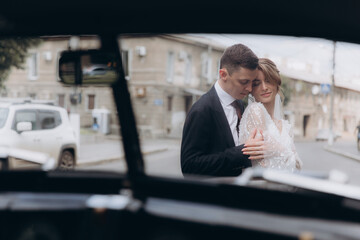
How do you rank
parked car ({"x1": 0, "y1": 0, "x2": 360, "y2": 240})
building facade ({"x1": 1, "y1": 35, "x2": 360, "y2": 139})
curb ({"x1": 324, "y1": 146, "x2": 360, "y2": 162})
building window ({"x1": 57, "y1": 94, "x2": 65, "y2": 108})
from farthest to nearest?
building window ({"x1": 57, "y1": 94, "x2": 65, "y2": 108}) → building facade ({"x1": 1, "y1": 35, "x2": 360, "y2": 139}) → curb ({"x1": 324, "y1": 146, "x2": 360, "y2": 162}) → parked car ({"x1": 0, "y1": 0, "x2": 360, "y2": 240})

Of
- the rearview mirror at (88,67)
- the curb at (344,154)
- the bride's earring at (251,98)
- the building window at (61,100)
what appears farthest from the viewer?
the bride's earring at (251,98)

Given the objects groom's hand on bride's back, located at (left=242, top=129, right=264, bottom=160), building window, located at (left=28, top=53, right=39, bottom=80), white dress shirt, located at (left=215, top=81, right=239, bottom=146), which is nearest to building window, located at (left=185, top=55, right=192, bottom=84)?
white dress shirt, located at (left=215, top=81, right=239, bottom=146)

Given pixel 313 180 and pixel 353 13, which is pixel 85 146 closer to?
pixel 313 180

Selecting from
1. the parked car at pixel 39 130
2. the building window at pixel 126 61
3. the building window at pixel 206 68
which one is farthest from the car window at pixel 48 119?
the building window at pixel 206 68

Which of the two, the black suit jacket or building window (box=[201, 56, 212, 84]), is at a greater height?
building window (box=[201, 56, 212, 84])

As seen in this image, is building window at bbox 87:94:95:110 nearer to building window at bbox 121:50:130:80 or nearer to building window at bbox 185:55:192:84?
building window at bbox 121:50:130:80

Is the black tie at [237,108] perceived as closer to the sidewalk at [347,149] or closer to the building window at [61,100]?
the sidewalk at [347,149]

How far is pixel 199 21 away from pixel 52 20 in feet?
2.44

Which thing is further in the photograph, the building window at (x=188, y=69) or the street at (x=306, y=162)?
the building window at (x=188, y=69)

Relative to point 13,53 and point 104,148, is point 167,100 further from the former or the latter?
point 13,53

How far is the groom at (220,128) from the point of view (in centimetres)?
234

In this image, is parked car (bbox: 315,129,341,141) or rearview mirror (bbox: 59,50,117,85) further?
rearview mirror (bbox: 59,50,117,85)

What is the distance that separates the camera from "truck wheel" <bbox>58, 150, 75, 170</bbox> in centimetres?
228

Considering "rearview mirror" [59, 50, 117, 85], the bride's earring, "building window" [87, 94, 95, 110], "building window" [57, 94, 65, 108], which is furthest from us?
the bride's earring
